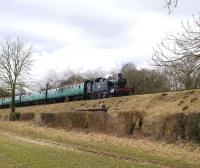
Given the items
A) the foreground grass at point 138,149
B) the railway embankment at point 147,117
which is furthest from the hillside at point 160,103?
the foreground grass at point 138,149

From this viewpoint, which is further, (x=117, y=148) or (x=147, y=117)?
(x=147, y=117)

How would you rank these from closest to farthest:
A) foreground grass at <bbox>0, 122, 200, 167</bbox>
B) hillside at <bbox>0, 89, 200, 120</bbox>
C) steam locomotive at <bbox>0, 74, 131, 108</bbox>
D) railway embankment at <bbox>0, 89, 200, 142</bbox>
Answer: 1. foreground grass at <bbox>0, 122, 200, 167</bbox>
2. railway embankment at <bbox>0, 89, 200, 142</bbox>
3. hillside at <bbox>0, 89, 200, 120</bbox>
4. steam locomotive at <bbox>0, 74, 131, 108</bbox>

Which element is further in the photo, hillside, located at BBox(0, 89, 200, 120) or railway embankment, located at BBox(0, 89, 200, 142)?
hillside, located at BBox(0, 89, 200, 120)

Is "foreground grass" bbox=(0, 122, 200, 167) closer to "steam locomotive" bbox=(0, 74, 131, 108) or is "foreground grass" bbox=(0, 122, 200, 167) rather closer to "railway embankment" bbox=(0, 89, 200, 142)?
"railway embankment" bbox=(0, 89, 200, 142)

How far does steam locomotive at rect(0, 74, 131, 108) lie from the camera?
162 ft

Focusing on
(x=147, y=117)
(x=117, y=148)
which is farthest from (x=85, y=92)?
(x=117, y=148)

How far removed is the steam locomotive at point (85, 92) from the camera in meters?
49.5

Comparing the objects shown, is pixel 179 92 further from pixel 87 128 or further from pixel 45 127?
pixel 45 127

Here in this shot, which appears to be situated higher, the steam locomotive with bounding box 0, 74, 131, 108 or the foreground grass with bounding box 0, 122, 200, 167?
the steam locomotive with bounding box 0, 74, 131, 108

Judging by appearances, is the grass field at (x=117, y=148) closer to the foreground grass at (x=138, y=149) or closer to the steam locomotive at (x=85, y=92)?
the foreground grass at (x=138, y=149)

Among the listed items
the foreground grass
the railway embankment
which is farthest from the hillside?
the foreground grass

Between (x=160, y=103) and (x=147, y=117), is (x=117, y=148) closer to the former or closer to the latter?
(x=147, y=117)

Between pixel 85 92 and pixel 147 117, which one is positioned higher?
pixel 85 92

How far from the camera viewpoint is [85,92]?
5438 cm
